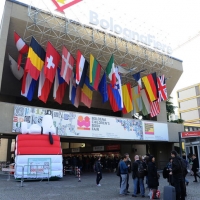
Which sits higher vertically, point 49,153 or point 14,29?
point 14,29

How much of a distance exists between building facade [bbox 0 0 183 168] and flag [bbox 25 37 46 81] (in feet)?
5.26

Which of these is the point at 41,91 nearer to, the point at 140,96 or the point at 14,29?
the point at 14,29

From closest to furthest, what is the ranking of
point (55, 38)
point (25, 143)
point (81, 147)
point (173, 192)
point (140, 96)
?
point (173, 192) < point (25, 143) < point (55, 38) < point (140, 96) < point (81, 147)

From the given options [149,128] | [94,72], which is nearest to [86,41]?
[94,72]

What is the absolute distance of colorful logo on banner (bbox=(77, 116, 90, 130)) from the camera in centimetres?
1955

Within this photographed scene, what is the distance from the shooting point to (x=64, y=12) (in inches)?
716

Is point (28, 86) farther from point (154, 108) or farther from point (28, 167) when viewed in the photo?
point (154, 108)

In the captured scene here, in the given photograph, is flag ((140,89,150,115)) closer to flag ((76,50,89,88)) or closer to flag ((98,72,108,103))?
flag ((98,72,108,103))

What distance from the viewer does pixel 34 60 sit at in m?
17.6

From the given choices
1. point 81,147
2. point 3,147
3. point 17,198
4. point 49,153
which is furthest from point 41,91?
point 3,147

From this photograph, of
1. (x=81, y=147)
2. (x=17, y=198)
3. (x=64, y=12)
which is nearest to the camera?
(x=17, y=198)

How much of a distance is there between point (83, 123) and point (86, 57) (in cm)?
702

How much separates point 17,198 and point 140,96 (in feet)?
61.4

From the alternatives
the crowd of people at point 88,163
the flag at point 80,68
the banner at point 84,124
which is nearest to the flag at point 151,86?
the banner at point 84,124
